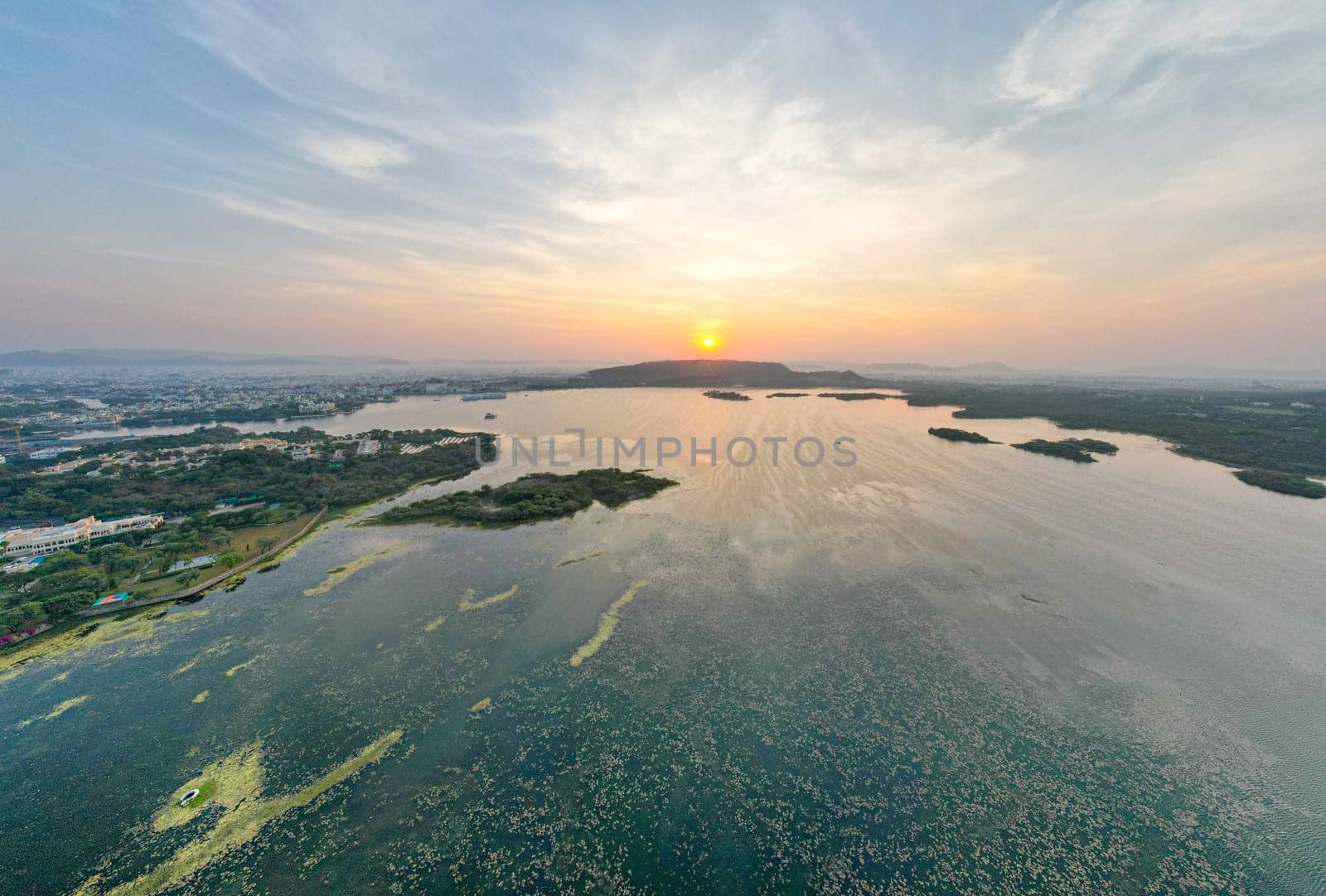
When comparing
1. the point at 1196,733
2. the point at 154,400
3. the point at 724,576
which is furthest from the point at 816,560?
the point at 154,400

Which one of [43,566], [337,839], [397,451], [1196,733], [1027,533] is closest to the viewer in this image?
[337,839]

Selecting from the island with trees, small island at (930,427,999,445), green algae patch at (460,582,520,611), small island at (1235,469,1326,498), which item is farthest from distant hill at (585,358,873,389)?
green algae patch at (460,582,520,611)

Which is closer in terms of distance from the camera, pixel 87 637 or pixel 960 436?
pixel 87 637

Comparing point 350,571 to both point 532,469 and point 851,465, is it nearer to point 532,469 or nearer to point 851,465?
point 532,469

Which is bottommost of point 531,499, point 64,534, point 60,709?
point 60,709

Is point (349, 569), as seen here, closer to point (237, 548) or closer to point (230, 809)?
point (237, 548)

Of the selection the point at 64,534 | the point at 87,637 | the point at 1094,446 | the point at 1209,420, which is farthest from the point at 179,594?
the point at 1209,420
